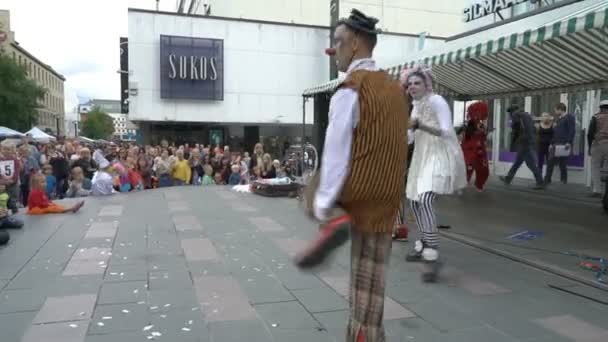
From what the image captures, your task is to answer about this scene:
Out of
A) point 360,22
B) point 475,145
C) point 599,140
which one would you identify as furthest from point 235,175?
point 360,22

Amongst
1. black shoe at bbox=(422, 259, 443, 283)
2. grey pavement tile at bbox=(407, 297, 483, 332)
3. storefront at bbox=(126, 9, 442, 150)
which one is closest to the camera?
grey pavement tile at bbox=(407, 297, 483, 332)

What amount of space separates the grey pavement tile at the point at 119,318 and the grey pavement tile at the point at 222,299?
0.43 m

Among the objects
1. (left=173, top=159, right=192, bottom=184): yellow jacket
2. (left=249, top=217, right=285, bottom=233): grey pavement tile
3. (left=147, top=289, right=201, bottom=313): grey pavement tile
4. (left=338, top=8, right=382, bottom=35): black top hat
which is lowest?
(left=147, top=289, right=201, bottom=313): grey pavement tile

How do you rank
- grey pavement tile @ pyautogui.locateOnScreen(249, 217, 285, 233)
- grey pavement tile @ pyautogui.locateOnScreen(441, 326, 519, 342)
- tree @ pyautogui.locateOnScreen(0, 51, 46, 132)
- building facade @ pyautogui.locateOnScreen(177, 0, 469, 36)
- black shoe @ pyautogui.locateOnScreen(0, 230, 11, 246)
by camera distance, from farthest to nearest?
tree @ pyautogui.locateOnScreen(0, 51, 46, 132)
building facade @ pyautogui.locateOnScreen(177, 0, 469, 36)
grey pavement tile @ pyautogui.locateOnScreen(249, 217, 285, 233)
black shoe @ pyautogui.locateOnScreen(0, 230, 11, 246)
grey pavement tile @ pyautogui.locateOnScreen(441, 326, 519, 342)

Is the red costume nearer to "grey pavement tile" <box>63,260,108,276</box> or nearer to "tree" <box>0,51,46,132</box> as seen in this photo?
"grey pavement tile" <box>63,260,108,276</box>

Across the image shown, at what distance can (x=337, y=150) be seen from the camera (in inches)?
77.4

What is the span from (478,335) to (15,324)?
3071mm

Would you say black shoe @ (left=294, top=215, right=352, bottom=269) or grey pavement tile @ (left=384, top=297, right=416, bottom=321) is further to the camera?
grey pavement tile @ (left=384, top=297, right=416, bottom=321)

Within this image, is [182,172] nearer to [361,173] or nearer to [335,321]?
[335,321]

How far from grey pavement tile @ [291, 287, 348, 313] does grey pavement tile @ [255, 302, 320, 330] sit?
8 centimetres

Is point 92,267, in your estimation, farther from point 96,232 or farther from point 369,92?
point 369,92

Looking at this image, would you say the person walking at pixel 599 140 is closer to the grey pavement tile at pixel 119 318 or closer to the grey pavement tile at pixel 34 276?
the grey pavement tile at pixel 119 318

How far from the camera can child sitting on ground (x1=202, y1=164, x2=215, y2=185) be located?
1277 cm

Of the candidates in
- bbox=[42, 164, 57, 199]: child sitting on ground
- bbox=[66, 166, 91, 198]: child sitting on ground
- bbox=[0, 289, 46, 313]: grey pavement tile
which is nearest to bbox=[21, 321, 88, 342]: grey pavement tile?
bbox=[0, 289, 46, 313]: grey pavement tile
